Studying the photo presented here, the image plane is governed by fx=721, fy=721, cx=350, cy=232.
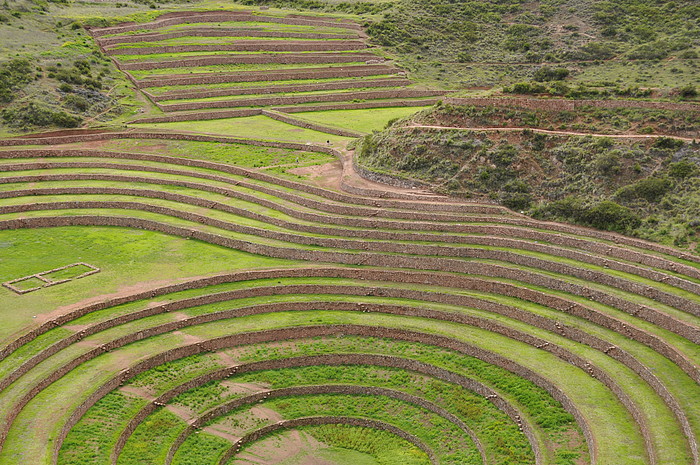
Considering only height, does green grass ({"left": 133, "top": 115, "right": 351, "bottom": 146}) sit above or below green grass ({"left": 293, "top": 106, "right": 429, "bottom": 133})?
below

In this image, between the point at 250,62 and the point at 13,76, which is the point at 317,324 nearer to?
the point at 13,76

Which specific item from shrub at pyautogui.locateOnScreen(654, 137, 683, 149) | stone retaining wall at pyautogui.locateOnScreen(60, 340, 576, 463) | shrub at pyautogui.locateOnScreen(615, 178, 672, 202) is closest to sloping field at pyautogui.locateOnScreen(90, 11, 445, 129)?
shrub at pyautogui.locateOnScreen(654, 137, 683, 149)

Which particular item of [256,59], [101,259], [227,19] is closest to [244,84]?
[256,59]

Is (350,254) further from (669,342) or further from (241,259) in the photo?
(669,342)

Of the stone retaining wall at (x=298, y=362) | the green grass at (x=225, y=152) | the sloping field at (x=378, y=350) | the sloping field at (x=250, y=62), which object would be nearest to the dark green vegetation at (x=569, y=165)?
the sloping field at (x=378, y=350)

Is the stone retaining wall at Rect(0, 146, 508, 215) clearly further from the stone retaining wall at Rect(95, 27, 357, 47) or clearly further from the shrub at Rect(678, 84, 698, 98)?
the stone retaining wall at Rect(95, 27, 357, 47)

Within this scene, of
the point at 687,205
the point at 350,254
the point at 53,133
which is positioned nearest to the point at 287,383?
the point at 350,254
